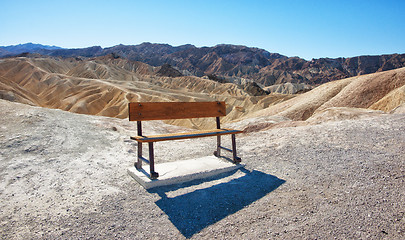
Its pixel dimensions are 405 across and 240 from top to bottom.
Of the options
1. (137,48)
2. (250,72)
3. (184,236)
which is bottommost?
(184,236)

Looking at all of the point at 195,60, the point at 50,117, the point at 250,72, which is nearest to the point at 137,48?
the point at 195,60

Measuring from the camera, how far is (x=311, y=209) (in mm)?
3021

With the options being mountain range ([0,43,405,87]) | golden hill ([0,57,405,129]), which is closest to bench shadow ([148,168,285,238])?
golden hill ([0,57,405,129])

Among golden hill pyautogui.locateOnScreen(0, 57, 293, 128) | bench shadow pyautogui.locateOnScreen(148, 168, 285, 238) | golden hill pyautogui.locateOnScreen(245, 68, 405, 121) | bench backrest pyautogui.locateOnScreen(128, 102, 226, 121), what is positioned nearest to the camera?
bench shadow pyautogui.locateOnScreen(148, 168, 285, 238)

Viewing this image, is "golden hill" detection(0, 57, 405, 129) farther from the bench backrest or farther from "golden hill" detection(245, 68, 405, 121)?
the bench backrest

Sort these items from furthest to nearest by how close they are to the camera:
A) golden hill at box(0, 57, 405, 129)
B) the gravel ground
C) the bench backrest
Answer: golden hill at box(0, 57, 405, 129) → the bench backrest → the gravel ground

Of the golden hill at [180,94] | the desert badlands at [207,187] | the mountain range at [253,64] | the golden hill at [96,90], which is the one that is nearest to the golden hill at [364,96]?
the golden hill at [180,94]

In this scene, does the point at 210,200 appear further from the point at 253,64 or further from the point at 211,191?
the point at 253,64

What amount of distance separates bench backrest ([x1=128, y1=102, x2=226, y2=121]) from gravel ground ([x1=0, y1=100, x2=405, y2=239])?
1145mm

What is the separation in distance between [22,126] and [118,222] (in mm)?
4319

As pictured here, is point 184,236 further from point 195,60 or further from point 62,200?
point 195,60

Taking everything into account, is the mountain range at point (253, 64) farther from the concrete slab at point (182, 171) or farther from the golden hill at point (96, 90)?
the concrete slab at point (182, 171)

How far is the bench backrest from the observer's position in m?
4.28

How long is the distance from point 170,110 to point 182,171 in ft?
3.76
